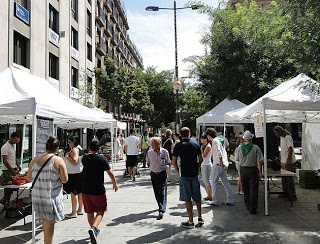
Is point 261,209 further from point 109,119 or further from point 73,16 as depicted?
point 73,16

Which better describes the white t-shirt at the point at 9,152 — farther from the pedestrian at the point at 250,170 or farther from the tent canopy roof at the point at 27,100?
the pedestrian at the point at 250,170

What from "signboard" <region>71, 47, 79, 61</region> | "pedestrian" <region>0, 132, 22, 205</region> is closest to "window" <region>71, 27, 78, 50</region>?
"signboard" <region>71, 47, 79, 61</region>

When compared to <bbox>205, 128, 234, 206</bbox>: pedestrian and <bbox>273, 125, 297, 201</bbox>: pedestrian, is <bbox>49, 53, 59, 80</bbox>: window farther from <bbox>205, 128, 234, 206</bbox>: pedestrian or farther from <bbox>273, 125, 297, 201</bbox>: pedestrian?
<bbox>273, 125, 297, 201</bbox>: pedestrian

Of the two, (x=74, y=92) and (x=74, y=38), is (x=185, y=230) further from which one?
(x=74, y=38)

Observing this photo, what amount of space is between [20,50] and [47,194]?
1287cm

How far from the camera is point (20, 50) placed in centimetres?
1527

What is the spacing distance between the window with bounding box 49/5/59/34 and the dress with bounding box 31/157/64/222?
55.3 feet

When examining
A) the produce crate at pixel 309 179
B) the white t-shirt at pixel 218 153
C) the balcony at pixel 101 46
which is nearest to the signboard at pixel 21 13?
the white t-shirt at pixel 218 153

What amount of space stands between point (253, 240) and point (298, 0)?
4246 millimetres

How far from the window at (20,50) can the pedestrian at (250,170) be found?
12162mm

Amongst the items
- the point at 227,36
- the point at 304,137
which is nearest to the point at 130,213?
the point at 304,137

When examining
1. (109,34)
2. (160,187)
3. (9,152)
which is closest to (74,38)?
(109,34)

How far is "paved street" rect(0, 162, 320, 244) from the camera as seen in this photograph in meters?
5.22

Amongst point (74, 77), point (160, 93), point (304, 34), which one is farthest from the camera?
point (160, 93)
